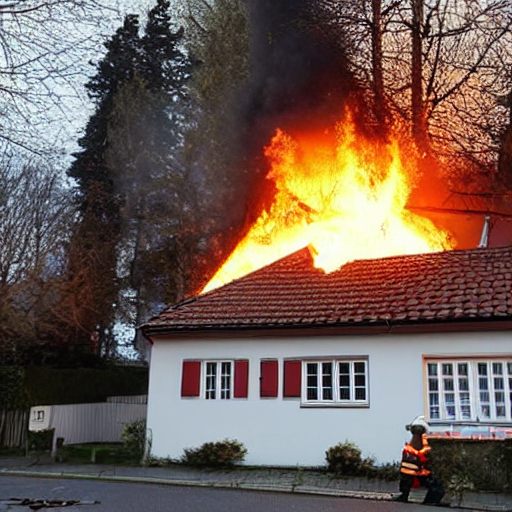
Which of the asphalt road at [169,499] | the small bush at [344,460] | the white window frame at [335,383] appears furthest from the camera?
the white window frame at [335,383]

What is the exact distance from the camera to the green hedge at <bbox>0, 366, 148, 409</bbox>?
65.3ft

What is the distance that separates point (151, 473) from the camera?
1395 cm

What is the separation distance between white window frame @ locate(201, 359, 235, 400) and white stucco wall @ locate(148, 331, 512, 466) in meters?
0.18

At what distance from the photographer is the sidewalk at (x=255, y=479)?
11.2 meters

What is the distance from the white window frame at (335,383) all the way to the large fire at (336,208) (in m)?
4.04

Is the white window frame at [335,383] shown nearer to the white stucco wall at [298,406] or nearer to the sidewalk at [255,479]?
the white stucco wall at [298,406]

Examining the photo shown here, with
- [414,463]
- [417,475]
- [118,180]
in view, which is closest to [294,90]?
[118,180]

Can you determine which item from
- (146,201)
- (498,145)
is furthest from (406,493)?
(146,201)

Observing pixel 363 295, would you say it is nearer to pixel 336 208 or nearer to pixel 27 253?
pixel 336 208

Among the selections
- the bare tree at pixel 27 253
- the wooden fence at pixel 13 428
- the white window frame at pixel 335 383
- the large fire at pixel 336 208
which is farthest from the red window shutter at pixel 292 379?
the bare tree at pixel 27 253

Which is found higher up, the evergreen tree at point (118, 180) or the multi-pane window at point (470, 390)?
the evergreen tree at point (118, 180)

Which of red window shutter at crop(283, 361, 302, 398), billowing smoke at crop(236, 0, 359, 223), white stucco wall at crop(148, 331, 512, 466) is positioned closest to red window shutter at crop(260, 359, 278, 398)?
white stucco wall at crop(148, 331, 512, 466)

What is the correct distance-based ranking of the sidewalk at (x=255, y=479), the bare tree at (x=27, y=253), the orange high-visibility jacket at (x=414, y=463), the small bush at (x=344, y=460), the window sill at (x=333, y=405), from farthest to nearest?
the bare tree at (x=27, y=253), the window sill at (x=333, y=405), the small bush at (x=344, y=460), the sidewalk at (x=255, y=479), the orange high-visibility jacket at (x=414, y=463)

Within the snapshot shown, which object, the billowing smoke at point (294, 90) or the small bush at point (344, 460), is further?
the billowing smoke at point (294, 90)
